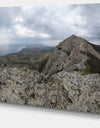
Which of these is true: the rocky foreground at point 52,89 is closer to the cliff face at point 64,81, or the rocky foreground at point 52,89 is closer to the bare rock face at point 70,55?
the cliff face at point 64,81

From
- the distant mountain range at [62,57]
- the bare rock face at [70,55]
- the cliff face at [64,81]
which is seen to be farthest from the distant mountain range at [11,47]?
the bare rock face at [70,55]

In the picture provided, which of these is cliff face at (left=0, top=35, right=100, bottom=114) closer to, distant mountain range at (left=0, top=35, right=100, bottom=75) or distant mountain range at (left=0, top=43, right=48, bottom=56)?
distant mountain range at (left=0, top=35, right=100, bottom=75)

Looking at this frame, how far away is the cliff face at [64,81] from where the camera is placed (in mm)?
6148

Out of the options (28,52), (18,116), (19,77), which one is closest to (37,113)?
(18,116)

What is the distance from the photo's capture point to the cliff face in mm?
6148

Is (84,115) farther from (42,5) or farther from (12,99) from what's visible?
(42,5)

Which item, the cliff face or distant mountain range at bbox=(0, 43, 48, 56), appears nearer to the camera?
the cliff face

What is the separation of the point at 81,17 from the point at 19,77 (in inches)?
122

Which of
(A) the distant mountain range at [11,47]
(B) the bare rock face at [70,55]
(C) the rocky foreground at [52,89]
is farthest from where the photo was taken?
(A) the distant mountain range at [11,47]

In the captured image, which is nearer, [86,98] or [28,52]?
[86,98]

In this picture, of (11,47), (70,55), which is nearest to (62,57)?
(70,55)

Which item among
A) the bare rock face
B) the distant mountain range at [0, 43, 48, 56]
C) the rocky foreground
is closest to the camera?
the rocky foreground

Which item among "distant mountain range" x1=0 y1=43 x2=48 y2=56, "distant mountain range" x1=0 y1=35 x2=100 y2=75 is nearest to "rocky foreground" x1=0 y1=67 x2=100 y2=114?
"distant mountain range" x1=0 y1=35 x2=100 y2=75

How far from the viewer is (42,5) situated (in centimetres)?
662
